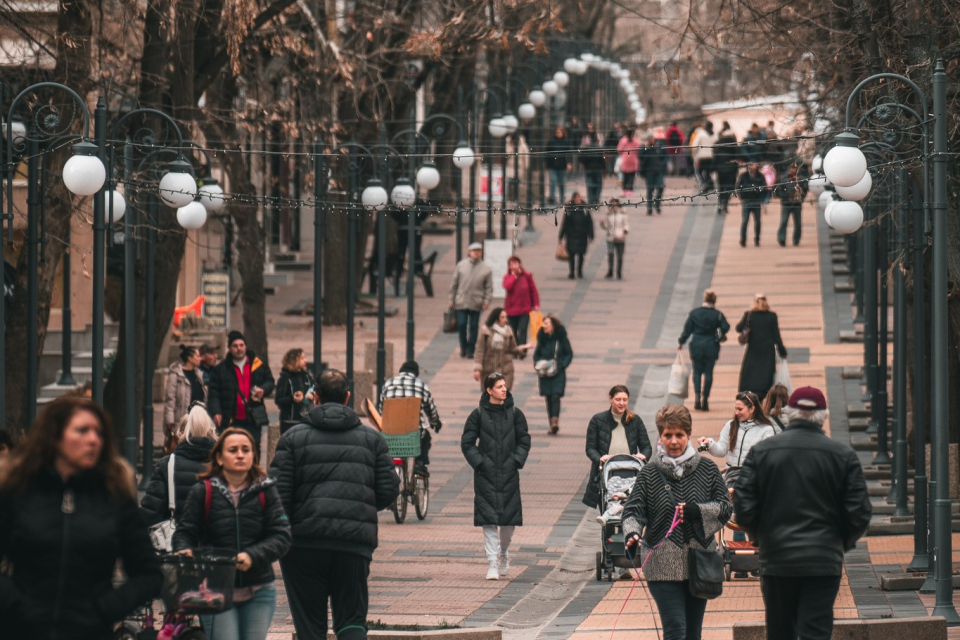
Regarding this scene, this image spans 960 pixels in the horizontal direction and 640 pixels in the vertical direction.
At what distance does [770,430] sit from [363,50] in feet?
52.4

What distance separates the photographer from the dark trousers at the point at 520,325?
2627 centimetres

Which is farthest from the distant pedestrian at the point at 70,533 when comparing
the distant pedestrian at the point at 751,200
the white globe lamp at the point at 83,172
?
the distant pedestrian at the point at 751,200

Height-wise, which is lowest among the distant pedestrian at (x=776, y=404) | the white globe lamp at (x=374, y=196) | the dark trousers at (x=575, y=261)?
the distant pedestrian at (x=776, y=404)

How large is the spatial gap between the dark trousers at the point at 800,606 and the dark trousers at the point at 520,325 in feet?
60.4

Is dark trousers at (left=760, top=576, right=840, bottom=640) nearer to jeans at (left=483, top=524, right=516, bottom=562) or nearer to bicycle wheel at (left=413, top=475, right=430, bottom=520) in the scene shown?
jeans at (left=483, top=524, right=516, bottom=562)

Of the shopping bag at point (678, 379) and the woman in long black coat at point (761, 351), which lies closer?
the woman in long black coat at point (761, 351)

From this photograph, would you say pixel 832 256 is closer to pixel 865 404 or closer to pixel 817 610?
pixel 865 404

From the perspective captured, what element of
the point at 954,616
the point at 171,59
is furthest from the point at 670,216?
the point at 954,616

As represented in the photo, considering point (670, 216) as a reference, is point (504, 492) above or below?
below

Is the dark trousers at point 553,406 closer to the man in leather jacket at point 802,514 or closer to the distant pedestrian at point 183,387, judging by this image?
the distant pedestrian at point 183,387

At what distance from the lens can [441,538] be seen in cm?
1574

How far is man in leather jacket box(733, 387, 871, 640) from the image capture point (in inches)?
301

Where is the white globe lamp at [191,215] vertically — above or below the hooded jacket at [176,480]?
above

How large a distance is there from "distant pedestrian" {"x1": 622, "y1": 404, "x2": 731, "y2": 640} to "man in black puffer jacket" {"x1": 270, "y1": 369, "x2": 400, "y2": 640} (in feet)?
4.33
